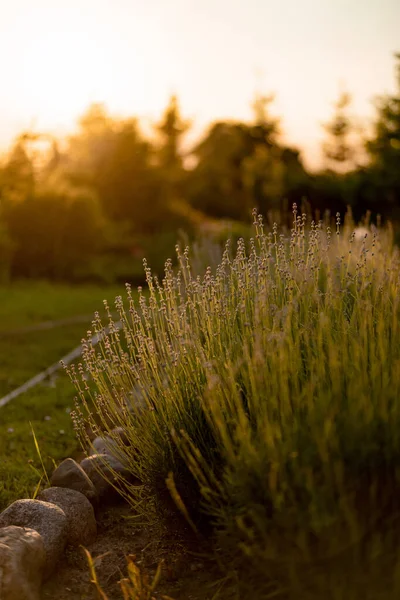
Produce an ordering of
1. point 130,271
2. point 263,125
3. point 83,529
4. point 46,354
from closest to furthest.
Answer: point 83,529
point 46,354
point 130,271
point 263,125

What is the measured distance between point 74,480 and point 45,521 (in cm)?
70

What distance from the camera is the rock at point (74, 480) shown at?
474 centimetres

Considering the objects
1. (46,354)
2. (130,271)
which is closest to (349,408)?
(46,354)

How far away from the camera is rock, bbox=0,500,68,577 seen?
4.00 metres

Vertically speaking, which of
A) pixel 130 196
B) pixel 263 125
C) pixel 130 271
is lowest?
pixel 130 271

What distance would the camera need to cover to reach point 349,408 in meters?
2.99

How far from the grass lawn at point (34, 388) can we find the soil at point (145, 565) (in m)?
0.81

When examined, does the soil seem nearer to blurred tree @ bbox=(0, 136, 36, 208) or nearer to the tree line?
the tree line

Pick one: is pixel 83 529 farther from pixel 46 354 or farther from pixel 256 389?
pixel 46 354

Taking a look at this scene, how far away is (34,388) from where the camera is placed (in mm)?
7961

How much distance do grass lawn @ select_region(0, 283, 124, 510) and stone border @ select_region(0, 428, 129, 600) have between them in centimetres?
38

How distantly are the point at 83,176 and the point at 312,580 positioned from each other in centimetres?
2792

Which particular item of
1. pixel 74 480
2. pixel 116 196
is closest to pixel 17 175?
pixel 116 196

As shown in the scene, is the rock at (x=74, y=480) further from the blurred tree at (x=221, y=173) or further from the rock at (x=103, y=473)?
the blurred tree at (x=221, y=173)
